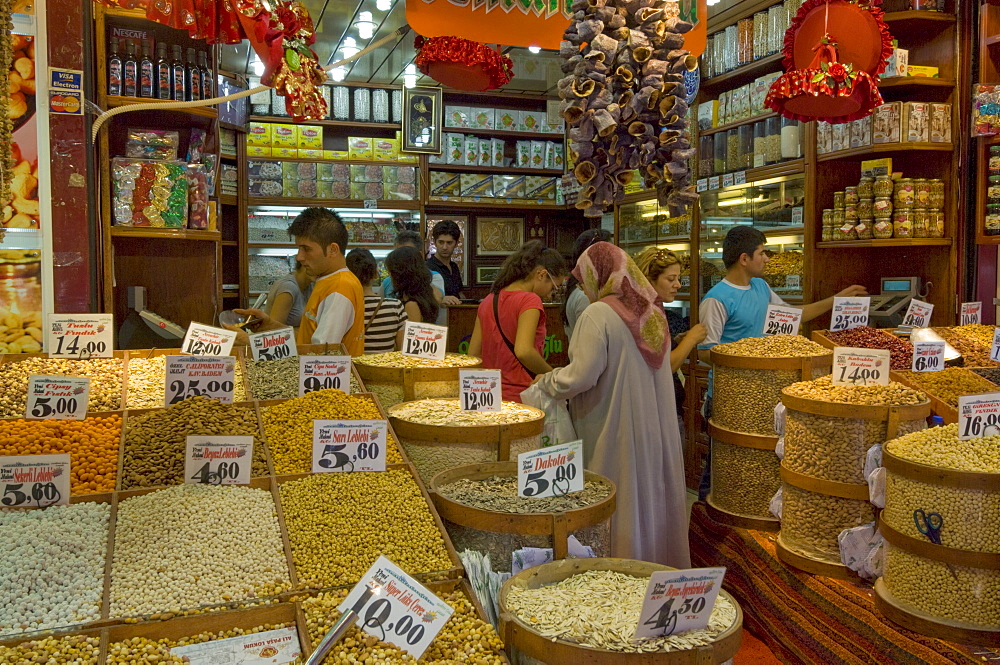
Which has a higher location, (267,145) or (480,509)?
(267,145)

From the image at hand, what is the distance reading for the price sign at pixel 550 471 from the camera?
1.88 meters

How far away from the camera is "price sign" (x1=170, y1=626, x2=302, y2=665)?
1375mm

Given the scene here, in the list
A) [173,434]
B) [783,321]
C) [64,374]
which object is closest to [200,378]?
[173,434]

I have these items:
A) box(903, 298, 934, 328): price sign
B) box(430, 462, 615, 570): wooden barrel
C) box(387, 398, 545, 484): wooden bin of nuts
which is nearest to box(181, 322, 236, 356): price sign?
box(387, 398, 545, 484): wooden bin of nuts

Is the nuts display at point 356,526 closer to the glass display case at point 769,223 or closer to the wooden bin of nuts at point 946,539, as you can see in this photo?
the wooden bin of nuts at point 946,539

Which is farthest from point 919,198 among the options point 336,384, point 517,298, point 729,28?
point 336,384

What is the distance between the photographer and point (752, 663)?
2.65 m

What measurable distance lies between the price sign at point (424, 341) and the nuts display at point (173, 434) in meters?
0.76

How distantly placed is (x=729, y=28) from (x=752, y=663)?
13.8 ft

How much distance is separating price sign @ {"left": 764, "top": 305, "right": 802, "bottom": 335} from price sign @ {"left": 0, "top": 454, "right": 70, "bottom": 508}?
8.98ft

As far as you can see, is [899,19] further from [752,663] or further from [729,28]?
[752,663]

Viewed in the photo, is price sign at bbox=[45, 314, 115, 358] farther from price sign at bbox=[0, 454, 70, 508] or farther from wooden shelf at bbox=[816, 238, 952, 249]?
wooden shelf at bbox=[816, 238, 952, 249]

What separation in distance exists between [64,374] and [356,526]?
1421 millimetres

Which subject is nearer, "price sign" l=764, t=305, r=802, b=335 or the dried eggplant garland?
the dried eggplant garland
